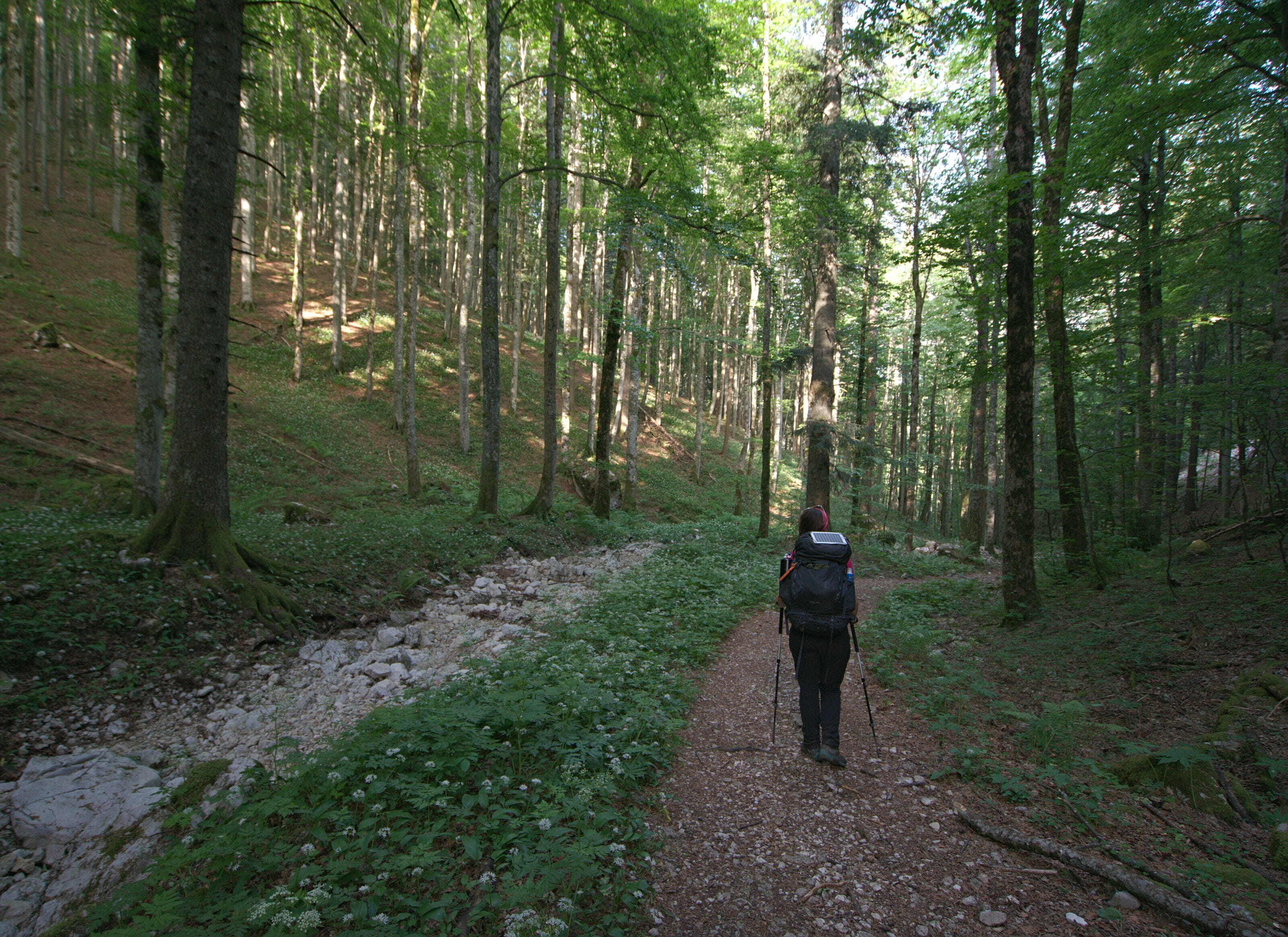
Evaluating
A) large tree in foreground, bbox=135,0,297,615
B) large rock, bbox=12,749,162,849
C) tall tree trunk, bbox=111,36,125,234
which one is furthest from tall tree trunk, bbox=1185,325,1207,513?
tall tree trunk, bbox=111,36,125,234

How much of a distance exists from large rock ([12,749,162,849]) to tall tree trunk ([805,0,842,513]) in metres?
12.3

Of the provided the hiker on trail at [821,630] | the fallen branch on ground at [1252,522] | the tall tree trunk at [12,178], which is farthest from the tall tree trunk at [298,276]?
the fallen branch on ground at [1252,522]

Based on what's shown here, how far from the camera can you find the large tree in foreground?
6.25m

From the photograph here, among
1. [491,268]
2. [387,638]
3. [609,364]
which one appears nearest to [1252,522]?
[387,638]

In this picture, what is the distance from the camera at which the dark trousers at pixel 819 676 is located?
4602mm

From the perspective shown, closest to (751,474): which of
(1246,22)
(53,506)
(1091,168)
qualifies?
(1091,168)

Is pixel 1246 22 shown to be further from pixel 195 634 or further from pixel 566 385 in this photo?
pixel 566 385

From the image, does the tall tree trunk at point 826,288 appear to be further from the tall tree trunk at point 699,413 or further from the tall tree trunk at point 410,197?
the tall tree trunk at point 410,197

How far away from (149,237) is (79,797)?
7.54 metres

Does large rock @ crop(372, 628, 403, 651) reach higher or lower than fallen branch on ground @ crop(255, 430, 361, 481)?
lower

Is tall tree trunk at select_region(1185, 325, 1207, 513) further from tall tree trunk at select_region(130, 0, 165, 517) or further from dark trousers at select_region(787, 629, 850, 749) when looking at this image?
tall tree trunk at select_region(130, 0, 165, 517)

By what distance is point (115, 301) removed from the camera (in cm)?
1933

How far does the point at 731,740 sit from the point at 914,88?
26.1 metres

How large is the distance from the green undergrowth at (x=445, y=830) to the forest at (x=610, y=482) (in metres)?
0.03
